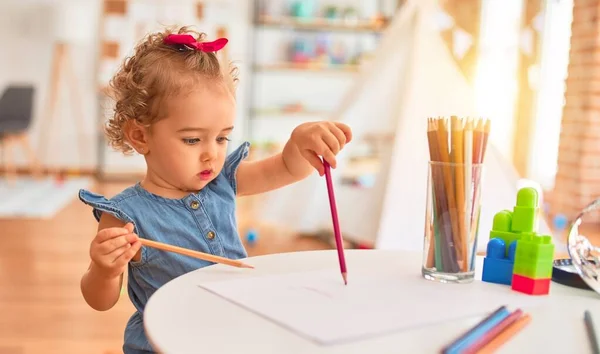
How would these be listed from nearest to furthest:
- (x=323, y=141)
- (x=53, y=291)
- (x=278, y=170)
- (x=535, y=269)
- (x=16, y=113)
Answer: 1. (x=535, y=269)
2. (x=323, y=141)
3. (x=278, y=170)
4. (x=53, y=291)
5. (x=16, y=113)

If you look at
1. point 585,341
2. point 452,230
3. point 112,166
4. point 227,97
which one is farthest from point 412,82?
point 112,166

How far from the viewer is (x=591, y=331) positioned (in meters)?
0.56

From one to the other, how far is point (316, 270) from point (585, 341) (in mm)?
289

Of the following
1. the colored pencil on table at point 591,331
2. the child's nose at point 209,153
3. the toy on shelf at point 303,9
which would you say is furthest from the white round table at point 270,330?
the toy on shelf at point 303,9

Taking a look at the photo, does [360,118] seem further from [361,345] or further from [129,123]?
[361,345]

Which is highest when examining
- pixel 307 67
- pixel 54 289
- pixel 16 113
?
pixel 307 67

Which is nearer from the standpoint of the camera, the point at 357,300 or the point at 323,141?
the point at 357,300

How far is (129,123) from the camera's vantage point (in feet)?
3.09

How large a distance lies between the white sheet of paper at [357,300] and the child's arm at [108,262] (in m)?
0.10

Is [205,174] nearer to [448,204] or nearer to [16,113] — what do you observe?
[448,204]

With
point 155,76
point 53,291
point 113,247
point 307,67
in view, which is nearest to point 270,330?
point 113,247

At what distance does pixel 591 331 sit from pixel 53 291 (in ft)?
6.21

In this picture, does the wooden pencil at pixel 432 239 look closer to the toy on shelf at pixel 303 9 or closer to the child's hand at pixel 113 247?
the child's hand at pixel 113 247

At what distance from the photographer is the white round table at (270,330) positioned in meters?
0.50
